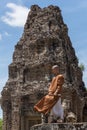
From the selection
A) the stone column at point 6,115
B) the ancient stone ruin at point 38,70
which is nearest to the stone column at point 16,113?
the ancient stone ruin at point 38,70

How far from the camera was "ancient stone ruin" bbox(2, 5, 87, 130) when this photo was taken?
3759 cm

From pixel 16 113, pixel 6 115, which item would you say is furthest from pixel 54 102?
pixel 6 115

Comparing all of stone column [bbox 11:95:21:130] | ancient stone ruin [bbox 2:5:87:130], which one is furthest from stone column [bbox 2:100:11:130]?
stone column [bbox 11:95:21:130]

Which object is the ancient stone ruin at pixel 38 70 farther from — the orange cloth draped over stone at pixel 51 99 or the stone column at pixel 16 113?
the orange cloth draped over stone at pixel 51 99

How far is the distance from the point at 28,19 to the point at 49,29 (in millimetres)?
3008

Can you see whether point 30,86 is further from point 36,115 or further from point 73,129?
point 73,129

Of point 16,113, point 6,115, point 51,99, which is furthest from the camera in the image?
point 6,115

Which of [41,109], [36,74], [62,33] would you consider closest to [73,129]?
[41,109]

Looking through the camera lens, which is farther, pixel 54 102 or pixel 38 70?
pixel 38 70

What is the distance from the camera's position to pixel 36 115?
120 feet

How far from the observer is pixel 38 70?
1534 inches

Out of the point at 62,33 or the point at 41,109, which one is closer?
the point at 41,109

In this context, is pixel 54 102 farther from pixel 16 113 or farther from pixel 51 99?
pixel 16 113

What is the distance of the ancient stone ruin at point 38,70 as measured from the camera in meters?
37.6
